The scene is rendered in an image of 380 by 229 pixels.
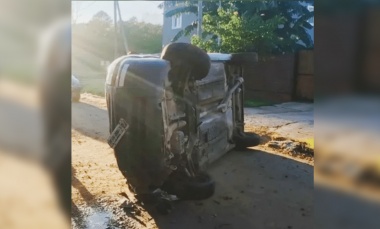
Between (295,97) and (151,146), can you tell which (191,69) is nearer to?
(151,146)

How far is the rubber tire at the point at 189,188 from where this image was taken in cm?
270

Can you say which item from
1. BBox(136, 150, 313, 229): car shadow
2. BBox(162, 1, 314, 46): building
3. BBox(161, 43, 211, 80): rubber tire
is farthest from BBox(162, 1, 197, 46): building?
BBox(161, 43, 211, 80): rubber tire

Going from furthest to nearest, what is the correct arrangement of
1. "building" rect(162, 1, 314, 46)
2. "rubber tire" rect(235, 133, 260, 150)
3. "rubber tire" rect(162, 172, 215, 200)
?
"building" rect(162, 1, 314, 46), "rubber tire" rect(235, 133, 260, 150), "rubber tire" rect(162, 172, 215, 200)

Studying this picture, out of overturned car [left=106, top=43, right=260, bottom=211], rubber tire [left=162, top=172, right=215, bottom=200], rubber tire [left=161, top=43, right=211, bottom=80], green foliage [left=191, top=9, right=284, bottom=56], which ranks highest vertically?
green foliage [left=191, top=9, right=284, bottom=56]

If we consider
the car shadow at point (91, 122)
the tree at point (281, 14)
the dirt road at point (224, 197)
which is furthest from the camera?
the tree at point (281, 14)

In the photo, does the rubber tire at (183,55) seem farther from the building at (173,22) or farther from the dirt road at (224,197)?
the building at (173,22)

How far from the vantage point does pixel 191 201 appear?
2861mm

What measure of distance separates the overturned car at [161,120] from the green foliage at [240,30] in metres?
3.39

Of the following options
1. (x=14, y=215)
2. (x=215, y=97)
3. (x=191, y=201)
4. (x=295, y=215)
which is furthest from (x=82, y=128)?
(x=14, y=215)

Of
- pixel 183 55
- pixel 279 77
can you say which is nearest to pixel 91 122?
pixel 183 55

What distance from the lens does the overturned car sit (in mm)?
2350

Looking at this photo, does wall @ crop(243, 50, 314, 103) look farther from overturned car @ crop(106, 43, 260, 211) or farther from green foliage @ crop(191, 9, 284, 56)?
overturned car @ crop(106, 43, 260, 211)

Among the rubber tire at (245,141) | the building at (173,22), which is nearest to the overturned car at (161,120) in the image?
the rubber tire at (245,141)

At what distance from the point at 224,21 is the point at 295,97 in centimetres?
242
